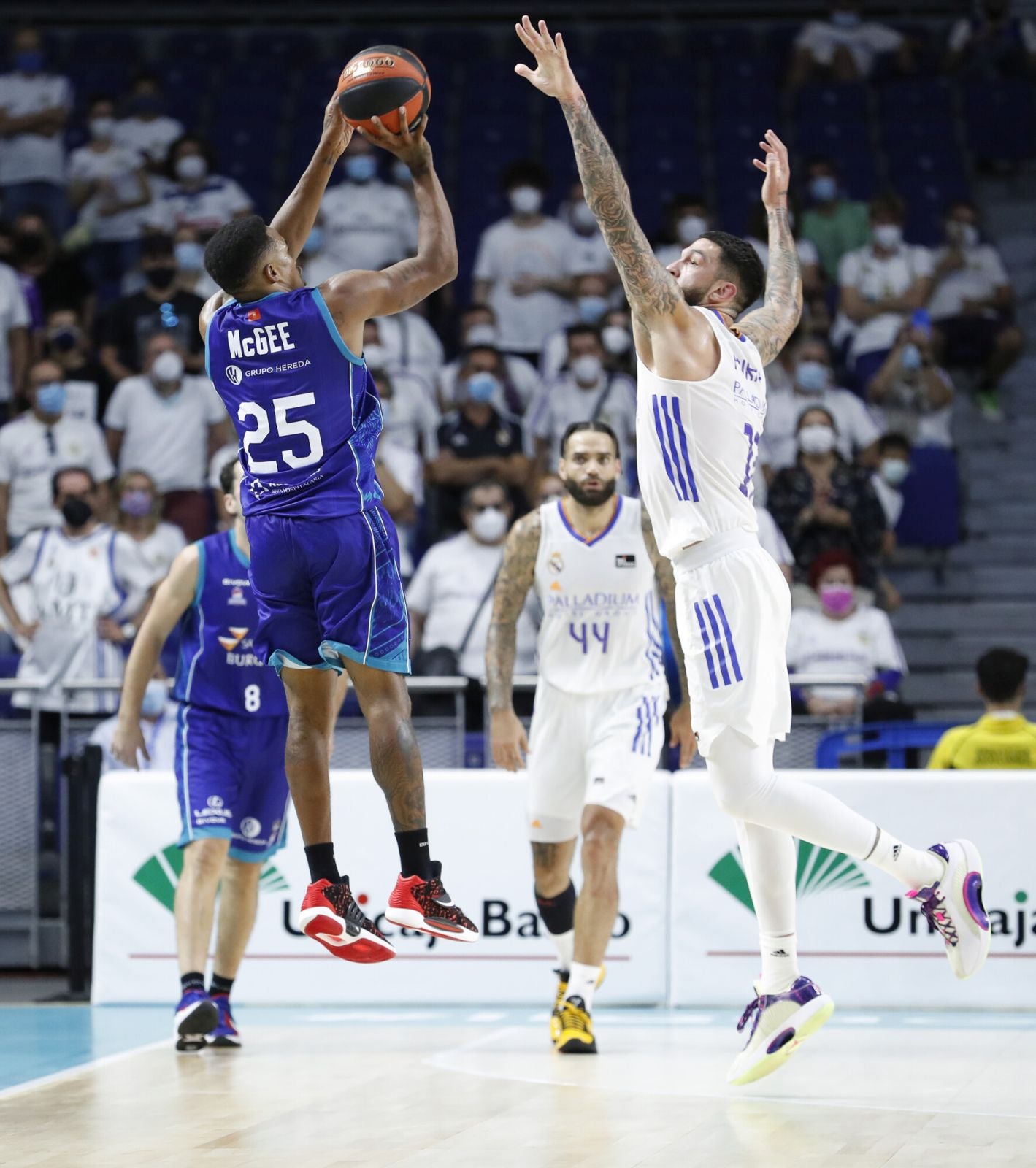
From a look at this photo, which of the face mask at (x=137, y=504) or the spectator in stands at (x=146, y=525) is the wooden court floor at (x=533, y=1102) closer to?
the spectator in stands at (x=146, y=525)

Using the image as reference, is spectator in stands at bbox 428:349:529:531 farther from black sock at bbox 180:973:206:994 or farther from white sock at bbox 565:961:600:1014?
black sock at bbox 180:973:206:994

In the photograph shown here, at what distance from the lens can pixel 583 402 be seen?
1255 cm

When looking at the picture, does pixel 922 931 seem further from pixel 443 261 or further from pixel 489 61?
pixel 489 61

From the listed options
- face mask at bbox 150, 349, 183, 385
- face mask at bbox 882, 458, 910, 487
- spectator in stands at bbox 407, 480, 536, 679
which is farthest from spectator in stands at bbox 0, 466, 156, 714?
face mask at bbox 882, 458, 910, 487

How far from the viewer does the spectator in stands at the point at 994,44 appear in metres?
16.4

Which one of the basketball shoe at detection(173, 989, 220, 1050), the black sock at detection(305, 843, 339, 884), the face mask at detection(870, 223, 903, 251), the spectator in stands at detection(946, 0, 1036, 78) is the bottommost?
the basketball shoe at detection(173, 989, 220, 1050)

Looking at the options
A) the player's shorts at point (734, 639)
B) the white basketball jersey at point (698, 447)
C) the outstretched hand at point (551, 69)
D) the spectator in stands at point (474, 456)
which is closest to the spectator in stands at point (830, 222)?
the spectator in stands at point (474, 456)

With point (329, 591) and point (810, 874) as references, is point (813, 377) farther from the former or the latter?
point (329, 591)

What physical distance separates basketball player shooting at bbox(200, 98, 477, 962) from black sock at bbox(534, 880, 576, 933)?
2.28 meters

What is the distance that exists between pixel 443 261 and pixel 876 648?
20.2 ft

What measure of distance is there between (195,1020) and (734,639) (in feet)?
9.43

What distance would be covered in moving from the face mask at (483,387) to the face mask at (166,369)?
211 cm

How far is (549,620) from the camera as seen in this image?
24.8 feet

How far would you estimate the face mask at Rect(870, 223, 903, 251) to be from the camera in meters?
13.8
